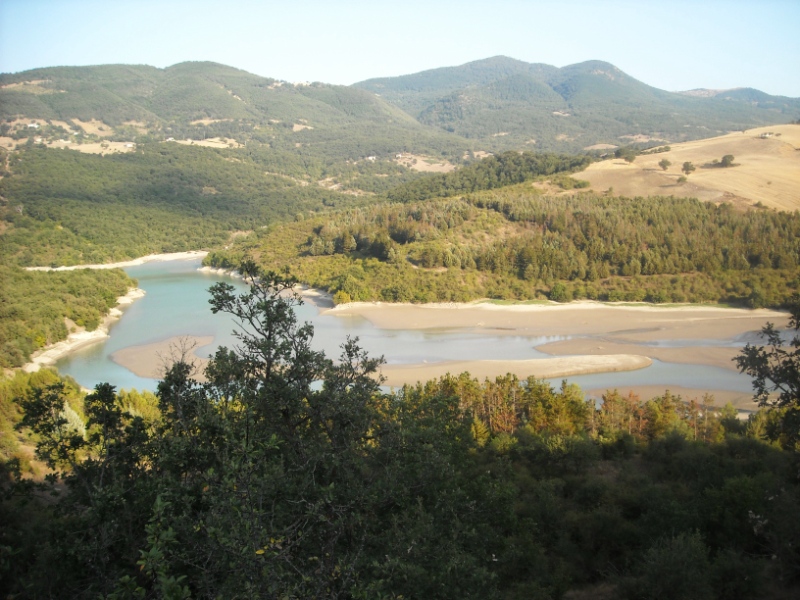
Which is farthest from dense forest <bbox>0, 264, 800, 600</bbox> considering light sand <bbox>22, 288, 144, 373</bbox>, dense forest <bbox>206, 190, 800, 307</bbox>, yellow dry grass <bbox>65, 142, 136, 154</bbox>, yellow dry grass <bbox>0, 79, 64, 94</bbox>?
yellow dry grass <bbox>0, 79, 64, 94</bbox>

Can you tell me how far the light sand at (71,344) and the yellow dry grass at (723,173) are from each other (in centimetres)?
5349

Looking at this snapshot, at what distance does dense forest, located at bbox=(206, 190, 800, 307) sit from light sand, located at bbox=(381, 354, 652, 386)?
17.7 meters

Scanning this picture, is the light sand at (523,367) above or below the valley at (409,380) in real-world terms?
below

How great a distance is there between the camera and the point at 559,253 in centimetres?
5453

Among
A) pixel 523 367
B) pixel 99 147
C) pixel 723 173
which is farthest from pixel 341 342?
pixel 99 147

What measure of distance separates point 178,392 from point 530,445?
13304mm

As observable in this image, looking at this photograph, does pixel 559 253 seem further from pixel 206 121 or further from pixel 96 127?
pixel 206 121

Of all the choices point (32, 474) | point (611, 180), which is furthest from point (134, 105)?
point (32, 474)

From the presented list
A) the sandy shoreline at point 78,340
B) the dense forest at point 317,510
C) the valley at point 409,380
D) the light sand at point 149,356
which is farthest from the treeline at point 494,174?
the dense forest at point 317,510

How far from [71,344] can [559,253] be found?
4060 centimetres

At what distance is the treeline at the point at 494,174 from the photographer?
79.2 metres

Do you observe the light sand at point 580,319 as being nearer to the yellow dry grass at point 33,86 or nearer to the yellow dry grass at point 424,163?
the yellow dry grass at point 424,163

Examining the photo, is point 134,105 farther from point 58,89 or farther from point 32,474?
point 32,474

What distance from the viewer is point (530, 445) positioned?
18094mm
